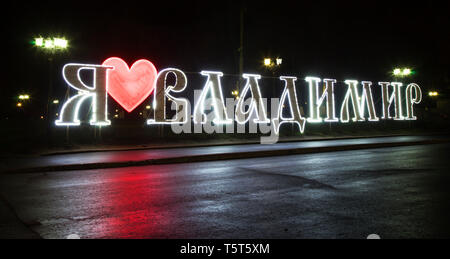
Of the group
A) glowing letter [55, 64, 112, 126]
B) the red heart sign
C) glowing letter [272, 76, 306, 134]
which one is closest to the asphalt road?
glowing letter [55, 64, 112, 126]

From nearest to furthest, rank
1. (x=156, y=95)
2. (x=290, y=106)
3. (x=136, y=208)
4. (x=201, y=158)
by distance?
(x=136, y=208) < (x=201, y=158) < (x=156, y=95) < (x=290, y=106)

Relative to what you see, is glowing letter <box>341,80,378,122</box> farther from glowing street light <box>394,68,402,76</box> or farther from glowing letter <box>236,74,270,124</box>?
glowing letter <box>236,74,270,124</box>

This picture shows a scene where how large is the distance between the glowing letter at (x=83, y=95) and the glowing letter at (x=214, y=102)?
6264mm

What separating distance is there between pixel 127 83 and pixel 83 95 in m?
2.72

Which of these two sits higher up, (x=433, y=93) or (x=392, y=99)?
(x=433, y=93)

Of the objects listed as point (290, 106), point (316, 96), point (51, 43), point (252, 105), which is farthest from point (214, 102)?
point (51, 43)

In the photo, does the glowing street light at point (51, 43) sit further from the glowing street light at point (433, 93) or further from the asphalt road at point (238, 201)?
the glowing street light at point (433, 93)

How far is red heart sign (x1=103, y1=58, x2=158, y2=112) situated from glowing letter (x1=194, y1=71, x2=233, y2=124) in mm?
3964

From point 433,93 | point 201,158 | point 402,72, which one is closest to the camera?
point 201,158

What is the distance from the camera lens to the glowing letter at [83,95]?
69.6 ft

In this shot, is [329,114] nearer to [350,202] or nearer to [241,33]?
[241,33]

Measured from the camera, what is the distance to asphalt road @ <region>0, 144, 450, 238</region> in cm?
547

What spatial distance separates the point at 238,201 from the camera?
24.1 ft

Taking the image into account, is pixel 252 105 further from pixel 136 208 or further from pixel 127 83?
pixel 136 208
